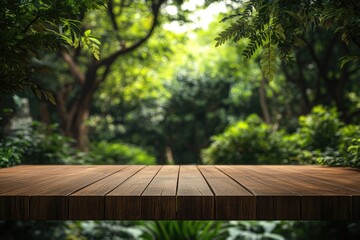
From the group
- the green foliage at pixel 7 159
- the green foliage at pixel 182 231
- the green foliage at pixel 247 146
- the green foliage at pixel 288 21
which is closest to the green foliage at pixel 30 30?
the green foliage at pixel 288 21

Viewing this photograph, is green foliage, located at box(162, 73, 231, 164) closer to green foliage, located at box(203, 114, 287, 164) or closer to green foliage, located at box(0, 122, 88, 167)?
green foliage, located at box(203, 114, 287, 164)

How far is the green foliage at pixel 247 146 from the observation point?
23.1 feet

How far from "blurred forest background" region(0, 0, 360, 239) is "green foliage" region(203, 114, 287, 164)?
0.02 meters

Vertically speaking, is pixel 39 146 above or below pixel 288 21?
below

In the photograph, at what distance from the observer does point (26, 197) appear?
5.34ft

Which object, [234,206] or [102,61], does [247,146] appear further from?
[234,206]

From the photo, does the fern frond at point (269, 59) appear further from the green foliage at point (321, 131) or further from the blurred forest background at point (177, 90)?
the green foliage at point (321, 131)

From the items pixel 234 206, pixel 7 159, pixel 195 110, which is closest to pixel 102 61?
pixel 7 159

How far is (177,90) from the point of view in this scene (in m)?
18.1

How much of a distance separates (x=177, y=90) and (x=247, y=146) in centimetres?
1108

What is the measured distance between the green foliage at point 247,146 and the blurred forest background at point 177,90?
0.02 meters

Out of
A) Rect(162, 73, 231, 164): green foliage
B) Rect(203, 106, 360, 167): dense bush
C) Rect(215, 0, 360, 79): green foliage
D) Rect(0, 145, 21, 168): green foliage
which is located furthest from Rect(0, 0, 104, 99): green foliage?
Rect(162, 73, 231, 164): green foliage

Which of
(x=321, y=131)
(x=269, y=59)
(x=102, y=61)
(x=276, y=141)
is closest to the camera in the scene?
(x=269, y=59)

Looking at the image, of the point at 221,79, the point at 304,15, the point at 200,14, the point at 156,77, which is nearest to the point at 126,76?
the point at 156,77
